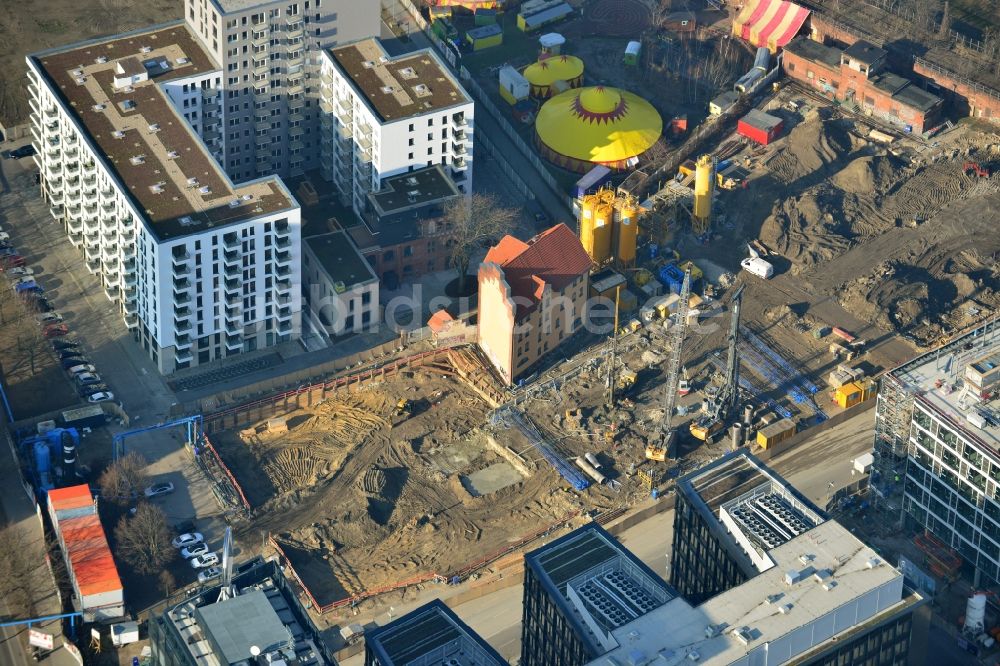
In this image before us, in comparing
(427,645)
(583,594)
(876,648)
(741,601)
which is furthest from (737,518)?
(427,645)

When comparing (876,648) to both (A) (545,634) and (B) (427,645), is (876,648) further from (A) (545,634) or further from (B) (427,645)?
(B) (427,645)

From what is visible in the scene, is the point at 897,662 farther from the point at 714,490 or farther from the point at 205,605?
the point at 205,605

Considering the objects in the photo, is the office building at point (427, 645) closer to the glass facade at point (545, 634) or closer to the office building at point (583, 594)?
the glass facade at point (545, 634)

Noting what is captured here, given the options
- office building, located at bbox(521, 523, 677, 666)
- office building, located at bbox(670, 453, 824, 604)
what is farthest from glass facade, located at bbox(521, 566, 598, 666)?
office building, located at bbox(670, 453, 824, 604)

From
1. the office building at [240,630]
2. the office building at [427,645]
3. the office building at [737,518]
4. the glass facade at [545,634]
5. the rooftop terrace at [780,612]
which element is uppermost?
the office building at [240,630]

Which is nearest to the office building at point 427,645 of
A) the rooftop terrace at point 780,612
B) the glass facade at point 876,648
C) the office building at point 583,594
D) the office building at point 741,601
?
the office building at point 583,594
